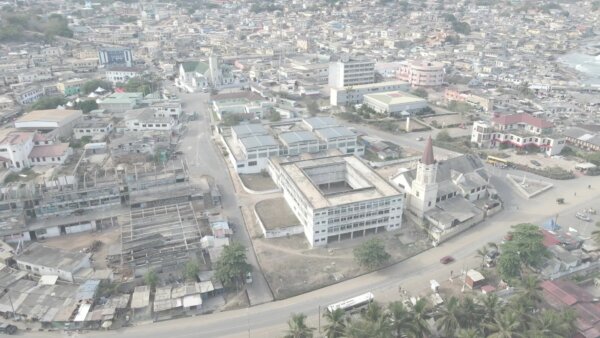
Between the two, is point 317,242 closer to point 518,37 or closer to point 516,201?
point 516,201

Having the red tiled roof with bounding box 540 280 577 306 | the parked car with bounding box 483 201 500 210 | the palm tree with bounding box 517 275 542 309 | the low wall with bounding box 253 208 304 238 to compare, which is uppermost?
the palm tree with bounding box 517 275 542 309

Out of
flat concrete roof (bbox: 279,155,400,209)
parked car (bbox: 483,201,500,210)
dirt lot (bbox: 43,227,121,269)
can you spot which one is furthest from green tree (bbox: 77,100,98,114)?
parked car (bbox: 483,201,500,210)

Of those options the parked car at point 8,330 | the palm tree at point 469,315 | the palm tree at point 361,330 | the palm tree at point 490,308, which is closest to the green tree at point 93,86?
the parked car at point 8,330

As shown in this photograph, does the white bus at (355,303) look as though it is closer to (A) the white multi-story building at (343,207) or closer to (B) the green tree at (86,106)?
(A) the white multi-story building at (343,207)

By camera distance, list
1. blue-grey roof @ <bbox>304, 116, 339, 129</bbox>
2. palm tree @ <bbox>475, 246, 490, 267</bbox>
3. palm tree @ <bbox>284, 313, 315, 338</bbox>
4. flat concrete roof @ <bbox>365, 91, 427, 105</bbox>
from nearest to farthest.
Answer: palm tree @ <bbox>284, 313, 315, 338</bbox> < palm tree @ <bbox>475, 246, 490, 267</bbox> < blue-grey roof @ <bbox>304, 116, 339, 129</bbox> < flat concrete roof @ <bbox>365, 91, 427, 105</bbox>

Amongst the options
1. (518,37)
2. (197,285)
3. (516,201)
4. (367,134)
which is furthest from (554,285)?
(518,37)

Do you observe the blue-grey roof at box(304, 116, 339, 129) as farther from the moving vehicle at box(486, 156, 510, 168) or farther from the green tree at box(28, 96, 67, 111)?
the green tree at box(28, 96, 67, 111)

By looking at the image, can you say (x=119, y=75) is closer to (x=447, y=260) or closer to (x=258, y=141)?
(x=258, y=141)
